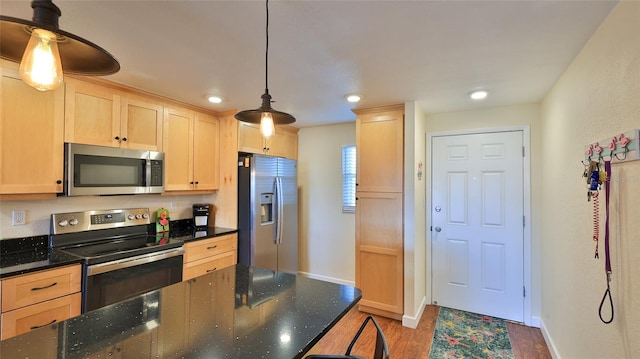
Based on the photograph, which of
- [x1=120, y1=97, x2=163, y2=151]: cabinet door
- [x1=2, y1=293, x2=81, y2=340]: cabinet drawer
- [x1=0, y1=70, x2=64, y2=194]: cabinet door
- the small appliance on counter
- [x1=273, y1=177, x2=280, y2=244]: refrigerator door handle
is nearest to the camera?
[x1=2, y1=293, x2=81, y2=340]: cabinet drawer

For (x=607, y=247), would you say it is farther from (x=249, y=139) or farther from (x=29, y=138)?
(x=29, y=138)

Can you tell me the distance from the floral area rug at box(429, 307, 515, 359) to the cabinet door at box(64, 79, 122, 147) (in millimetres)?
3314

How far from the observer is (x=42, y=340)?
1037 millimetres

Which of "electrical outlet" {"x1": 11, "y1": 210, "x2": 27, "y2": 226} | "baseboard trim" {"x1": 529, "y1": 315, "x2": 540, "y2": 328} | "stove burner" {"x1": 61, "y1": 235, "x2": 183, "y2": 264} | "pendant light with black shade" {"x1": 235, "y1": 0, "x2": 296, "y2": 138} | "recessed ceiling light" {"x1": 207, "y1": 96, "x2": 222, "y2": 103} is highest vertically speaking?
"recessed ceiling light" {"x1": 207, "y1": 96, "x2": 222, "y2": 103}

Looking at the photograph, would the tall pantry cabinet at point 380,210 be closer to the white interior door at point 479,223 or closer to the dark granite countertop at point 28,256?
the white interior door at point 479,223

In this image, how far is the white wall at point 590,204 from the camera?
131 centimetres

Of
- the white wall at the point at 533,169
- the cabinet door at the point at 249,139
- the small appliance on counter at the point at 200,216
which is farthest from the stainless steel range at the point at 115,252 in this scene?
the white wall at the point at 533,169

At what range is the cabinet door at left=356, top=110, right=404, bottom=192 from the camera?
122 inches

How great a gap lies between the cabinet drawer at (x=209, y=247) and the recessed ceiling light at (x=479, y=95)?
283 cm

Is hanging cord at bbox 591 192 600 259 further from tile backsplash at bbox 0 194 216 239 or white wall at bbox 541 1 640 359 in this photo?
tile backsplash at bbox 0 194 216 239

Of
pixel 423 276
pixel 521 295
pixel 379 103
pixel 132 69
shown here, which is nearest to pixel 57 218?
pixel 132 69

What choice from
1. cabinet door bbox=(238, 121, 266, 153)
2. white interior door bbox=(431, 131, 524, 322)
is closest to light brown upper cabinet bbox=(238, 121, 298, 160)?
cabinet door bbox=(238, 121, 266, 153)

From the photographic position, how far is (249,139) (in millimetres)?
3559

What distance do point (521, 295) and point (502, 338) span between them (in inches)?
22.6
